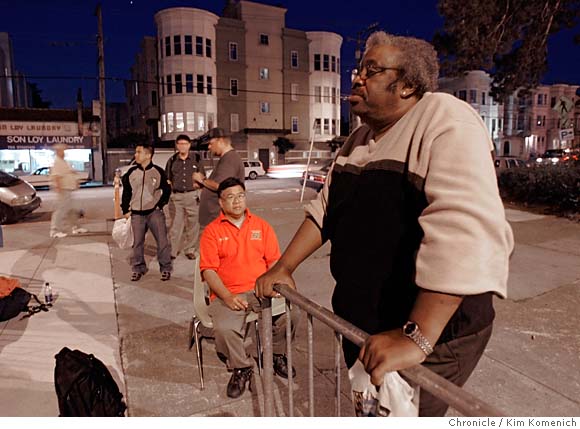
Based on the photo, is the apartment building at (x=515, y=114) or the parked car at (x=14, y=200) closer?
the parked car at (x=14, y=200)

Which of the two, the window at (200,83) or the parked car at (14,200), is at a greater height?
the window at (200,83)

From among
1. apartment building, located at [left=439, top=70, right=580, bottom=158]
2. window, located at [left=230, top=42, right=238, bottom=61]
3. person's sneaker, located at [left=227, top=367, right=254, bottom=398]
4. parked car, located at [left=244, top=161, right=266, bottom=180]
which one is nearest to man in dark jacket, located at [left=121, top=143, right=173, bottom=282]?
person's sneaker, located at [left=227, top=367, right=254, bottom=398]

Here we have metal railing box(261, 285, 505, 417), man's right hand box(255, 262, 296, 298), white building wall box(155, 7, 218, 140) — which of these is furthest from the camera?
white building wall box(155, 7, 218, 140)

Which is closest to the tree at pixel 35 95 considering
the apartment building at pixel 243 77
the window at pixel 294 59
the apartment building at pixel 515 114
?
the apartment building at pixel 243 77

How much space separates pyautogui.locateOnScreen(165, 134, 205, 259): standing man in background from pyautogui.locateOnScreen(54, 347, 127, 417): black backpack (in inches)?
174

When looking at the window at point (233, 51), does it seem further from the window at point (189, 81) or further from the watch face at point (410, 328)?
the watch face at point (410, 328)

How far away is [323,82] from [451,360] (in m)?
40.8

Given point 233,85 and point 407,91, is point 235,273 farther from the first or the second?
point 233,85

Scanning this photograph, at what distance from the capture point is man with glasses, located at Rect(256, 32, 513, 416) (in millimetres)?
1153

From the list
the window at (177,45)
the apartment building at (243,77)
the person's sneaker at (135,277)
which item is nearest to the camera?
the person's sneaker at (135,277)

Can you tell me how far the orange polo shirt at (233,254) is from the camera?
3.45 m

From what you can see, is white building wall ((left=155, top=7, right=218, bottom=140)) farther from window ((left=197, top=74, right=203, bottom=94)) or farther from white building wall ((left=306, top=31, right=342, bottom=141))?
white building wall ((left=306, top=31, right=342, bottom=141))

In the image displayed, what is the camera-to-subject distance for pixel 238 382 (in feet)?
10.4

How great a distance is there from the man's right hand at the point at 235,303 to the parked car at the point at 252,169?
2505cm
